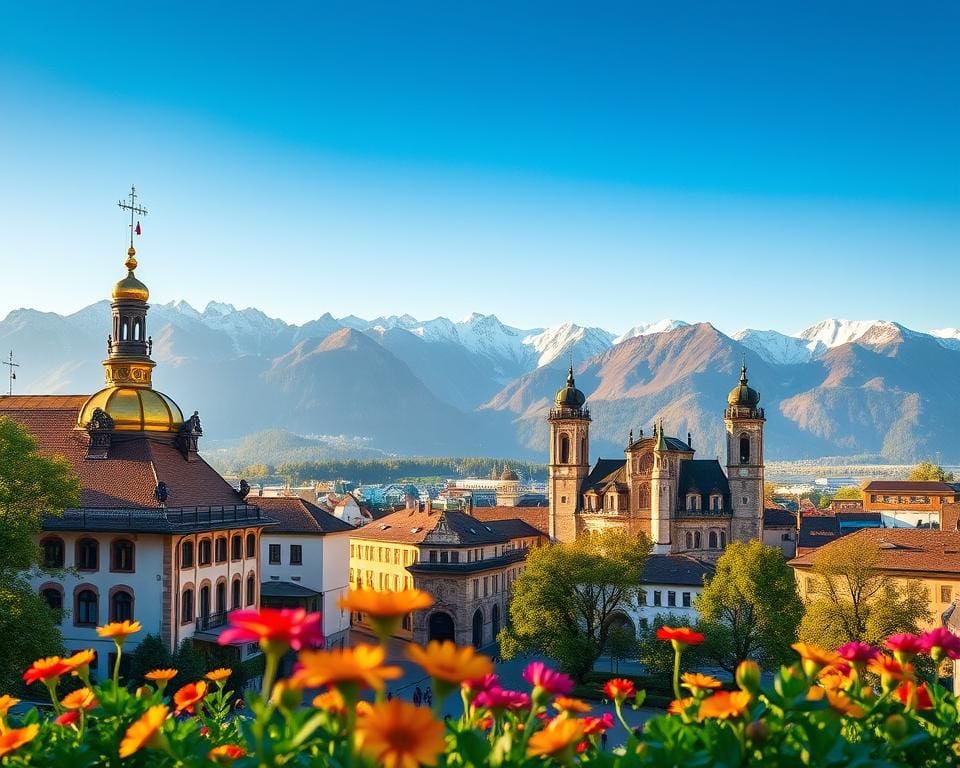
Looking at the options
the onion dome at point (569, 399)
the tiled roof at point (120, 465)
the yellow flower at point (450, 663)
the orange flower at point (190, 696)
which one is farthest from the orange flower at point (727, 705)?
the onion dome at point (569, 399)

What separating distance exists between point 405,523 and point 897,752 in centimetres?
8807

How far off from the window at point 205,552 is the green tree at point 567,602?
1966 centimetres

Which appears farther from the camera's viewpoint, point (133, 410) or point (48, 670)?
point (133, 410)

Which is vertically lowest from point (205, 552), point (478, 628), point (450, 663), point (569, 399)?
point (478, 628)

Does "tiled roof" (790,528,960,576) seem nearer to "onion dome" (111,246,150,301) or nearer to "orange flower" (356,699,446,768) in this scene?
"onion dome" (111,246,150,301)

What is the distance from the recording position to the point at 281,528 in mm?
74000

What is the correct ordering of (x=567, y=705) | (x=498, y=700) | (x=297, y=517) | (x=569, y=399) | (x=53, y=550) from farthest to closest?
(x=569, y=399) < (x=297, y=517) < (x=53, y=550) < (x=567, y=705) < (x=498, y=700)

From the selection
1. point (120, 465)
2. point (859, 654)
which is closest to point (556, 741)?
point (859, 654)

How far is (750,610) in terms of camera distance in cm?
6450

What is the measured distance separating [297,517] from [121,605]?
71.7 feet

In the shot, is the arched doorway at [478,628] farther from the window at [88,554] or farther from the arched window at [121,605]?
the window at [88,554]

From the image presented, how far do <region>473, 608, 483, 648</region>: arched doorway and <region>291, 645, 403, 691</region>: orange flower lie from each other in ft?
264

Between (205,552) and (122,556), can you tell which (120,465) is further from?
(205,552)

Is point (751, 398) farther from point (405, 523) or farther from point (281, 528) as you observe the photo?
point (281, 528)
